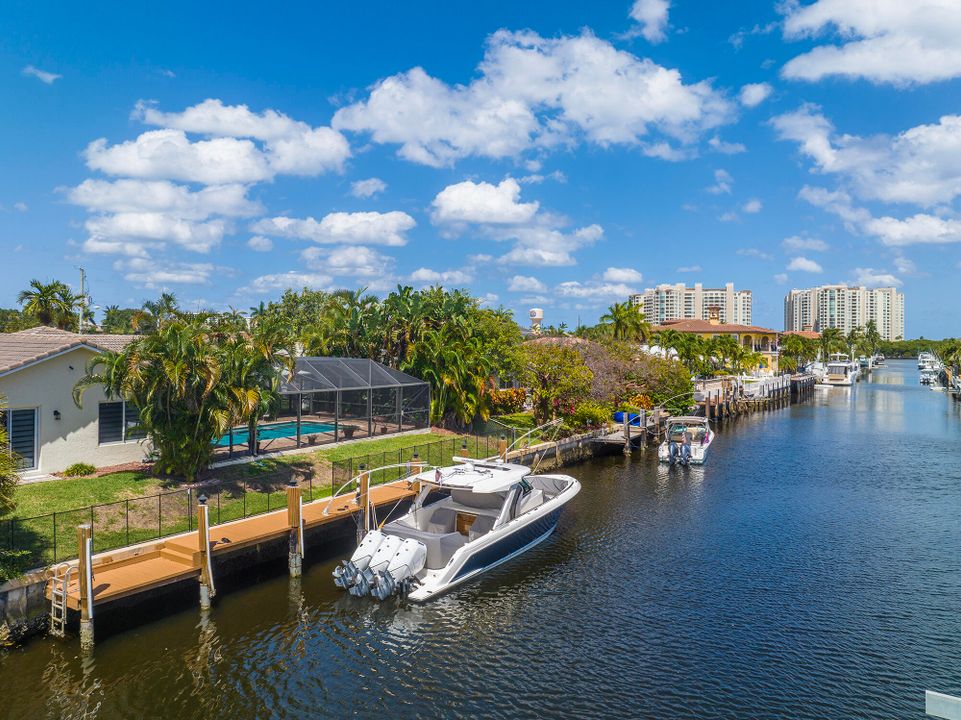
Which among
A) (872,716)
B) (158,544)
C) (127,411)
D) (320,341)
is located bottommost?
(872,716)

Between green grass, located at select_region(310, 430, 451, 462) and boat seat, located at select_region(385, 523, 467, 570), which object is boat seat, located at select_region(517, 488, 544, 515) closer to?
boat seat, located at select_region(385, 523, 467, 570)

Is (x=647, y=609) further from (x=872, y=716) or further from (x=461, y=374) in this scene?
(x=461, y=374)

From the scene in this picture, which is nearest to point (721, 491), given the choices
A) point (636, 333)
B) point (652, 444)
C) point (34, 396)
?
point (652, 444)

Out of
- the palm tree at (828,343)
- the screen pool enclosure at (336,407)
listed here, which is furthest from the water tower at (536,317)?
the palm tree at (828,343)

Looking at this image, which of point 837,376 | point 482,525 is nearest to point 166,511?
point 482,525

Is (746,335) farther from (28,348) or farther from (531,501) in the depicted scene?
(28,348)
